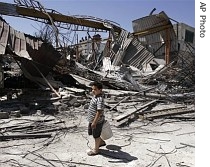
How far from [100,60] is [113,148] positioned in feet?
62.0

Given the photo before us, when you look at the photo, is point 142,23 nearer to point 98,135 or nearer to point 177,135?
point 177,135

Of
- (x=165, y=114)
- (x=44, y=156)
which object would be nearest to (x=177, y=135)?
(x=165, y=114)

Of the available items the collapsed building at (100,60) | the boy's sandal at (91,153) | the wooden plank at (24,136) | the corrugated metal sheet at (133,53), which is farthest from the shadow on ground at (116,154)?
the corrugated metal sheet at (133,53)

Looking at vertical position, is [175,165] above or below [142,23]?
below

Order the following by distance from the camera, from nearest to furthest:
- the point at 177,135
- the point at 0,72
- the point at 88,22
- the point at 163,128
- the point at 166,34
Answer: the point at 177,135, the point at 163,128, the point at 0,72, the point at 88,22, the point at 166,34

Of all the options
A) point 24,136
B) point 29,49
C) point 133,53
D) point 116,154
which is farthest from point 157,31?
point 116,154

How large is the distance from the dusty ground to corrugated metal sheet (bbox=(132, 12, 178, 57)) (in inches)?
694

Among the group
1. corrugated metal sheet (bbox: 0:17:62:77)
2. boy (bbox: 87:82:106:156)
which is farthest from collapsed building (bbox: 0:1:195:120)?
boy (bbox: 87:82:106:156)

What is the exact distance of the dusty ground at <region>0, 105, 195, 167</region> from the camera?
5.61 metres

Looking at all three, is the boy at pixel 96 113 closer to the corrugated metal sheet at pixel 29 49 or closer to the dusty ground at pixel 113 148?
the dusty ground at pixel 113 148

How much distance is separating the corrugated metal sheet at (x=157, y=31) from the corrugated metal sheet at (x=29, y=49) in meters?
13.5

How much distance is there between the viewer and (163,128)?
841 centimetres
